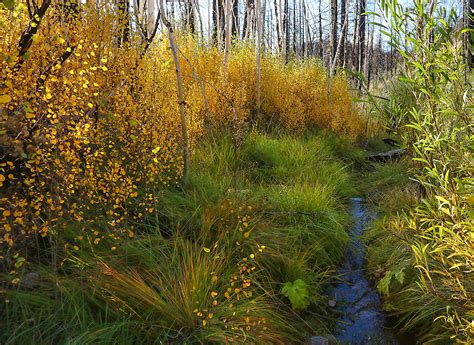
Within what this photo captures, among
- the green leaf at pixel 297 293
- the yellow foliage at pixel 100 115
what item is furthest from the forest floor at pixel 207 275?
the yellow foliage at pixel 100 115

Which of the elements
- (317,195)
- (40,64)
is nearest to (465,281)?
(317,195)

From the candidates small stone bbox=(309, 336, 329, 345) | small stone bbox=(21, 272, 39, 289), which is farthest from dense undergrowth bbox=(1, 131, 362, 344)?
small stone bbox=(309, 336, 329, 345)

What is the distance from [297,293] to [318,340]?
15.2 inches

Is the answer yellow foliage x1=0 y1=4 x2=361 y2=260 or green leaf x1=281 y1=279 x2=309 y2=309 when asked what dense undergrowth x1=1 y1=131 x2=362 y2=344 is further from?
yellow foliage x1=0 y1=4 x2=361 y2=260

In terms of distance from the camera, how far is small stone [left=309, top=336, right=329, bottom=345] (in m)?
2.42

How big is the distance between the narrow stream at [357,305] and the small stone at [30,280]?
1998 mm

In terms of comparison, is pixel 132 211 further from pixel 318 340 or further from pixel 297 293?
pixel 318 340

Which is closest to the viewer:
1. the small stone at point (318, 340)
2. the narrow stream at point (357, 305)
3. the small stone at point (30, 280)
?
the small stone at point (30, 280)

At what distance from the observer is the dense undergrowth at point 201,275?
1999 mm

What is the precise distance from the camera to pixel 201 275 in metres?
2.36

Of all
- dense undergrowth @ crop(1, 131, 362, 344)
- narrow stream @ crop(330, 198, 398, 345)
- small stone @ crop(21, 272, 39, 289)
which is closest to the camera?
dense undergrowth @ crop(1, 131, 362, 344)

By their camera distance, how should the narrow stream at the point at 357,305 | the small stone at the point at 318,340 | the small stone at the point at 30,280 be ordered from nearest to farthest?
the small stone at the point at 30,280 < the small stone at the point at 318,340 < the narrow stream at the point at 357,305

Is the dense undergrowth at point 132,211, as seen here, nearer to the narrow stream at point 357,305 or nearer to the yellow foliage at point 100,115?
the yellow foliage at point 100,115

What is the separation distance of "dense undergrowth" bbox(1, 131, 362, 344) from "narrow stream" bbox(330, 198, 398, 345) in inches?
5.2
